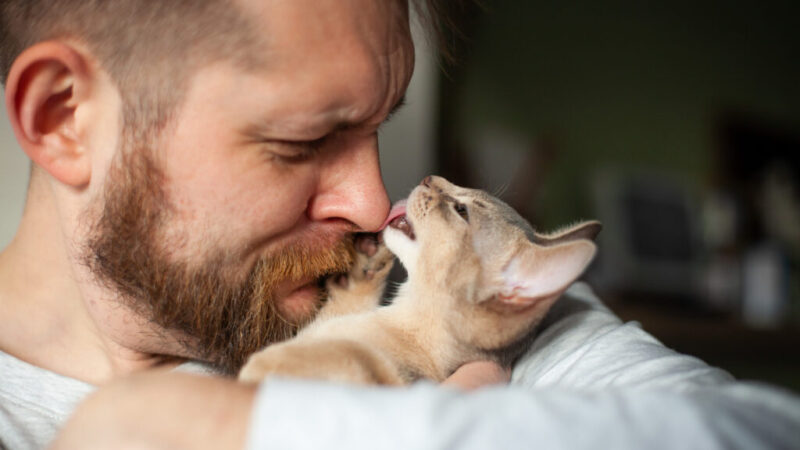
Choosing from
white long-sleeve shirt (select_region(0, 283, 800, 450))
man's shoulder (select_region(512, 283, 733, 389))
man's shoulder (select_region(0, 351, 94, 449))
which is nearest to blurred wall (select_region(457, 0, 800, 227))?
man's shoulder (select_region(512, 283, 733, 389))

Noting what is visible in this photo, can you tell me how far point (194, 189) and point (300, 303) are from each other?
0.95 feet

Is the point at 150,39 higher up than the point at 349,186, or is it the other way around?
the point at 150,39

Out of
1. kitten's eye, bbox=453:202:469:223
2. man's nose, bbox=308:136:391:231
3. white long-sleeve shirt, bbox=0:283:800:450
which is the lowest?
kitten's eye, bbox=453:202:469:223

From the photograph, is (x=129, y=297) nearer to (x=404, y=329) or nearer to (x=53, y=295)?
(x=53, y=295)

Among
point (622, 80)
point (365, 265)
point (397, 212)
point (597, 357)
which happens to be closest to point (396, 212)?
point (397, 212)

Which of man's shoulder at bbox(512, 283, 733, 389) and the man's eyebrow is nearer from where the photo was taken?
man's shoulder at bbox(512, 283, 733, 389)

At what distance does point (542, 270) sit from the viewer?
1.03 meters

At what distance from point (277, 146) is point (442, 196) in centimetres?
38

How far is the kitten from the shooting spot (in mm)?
958

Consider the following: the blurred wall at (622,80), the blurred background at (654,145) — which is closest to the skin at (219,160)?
the blurred background at (654,145)

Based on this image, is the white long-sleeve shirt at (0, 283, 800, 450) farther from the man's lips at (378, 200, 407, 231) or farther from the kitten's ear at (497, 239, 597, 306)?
the man's lips at (378, 200, 407, 231)

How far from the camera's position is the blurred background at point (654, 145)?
2.90 meters

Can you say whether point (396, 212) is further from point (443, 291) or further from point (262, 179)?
point (262, 179)

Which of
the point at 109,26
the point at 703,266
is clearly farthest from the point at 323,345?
the point at 703,266
